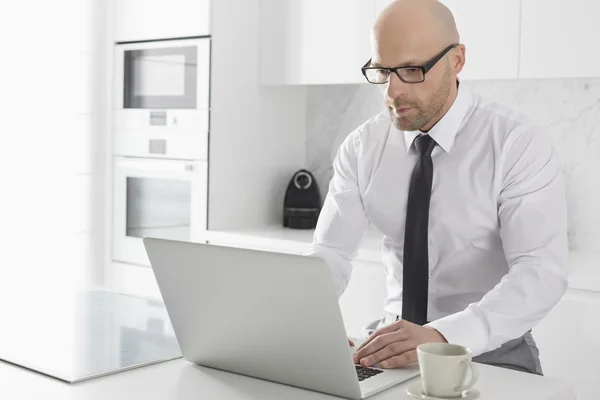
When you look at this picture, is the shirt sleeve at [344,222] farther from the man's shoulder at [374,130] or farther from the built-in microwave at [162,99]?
the built-in microwave at [162,99]

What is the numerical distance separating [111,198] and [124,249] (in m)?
0.25

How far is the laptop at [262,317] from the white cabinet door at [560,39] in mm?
1647

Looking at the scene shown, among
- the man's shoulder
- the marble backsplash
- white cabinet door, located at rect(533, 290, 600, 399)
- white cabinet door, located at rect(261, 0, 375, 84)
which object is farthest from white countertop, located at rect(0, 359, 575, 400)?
white cabinet door, located at rect(261, 0, 375, 84)

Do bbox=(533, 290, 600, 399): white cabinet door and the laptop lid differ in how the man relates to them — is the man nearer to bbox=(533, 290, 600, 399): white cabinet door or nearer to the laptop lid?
the laptop lid

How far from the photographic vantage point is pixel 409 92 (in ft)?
6.21

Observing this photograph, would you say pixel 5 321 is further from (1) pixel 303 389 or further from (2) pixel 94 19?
(2) pixel 94 19

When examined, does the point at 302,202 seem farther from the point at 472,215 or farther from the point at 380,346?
the point at 380,346

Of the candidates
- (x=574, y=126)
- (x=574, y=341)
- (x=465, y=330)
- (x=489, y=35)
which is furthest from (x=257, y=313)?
(x=574, y=126)

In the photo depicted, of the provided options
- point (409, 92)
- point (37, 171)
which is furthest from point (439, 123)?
point (37, 171)

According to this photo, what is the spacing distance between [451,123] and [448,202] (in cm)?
19

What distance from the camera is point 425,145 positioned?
2.07 m

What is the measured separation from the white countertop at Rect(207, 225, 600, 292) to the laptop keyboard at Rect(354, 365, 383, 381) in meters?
1.38

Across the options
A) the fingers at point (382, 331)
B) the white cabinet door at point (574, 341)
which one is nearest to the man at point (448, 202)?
the fingers at point (382, 331)

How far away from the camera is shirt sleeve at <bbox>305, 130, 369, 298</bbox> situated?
7.04 ft
